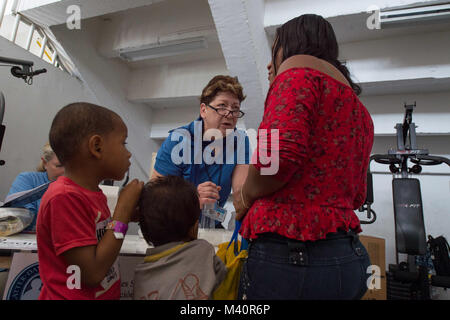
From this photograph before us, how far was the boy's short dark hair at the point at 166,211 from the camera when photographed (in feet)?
2.53

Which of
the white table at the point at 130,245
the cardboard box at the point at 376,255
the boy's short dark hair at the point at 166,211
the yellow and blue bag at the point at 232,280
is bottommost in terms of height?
the cardboard box at the point at 376,255

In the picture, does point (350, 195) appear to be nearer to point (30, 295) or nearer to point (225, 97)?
point (225, 97)

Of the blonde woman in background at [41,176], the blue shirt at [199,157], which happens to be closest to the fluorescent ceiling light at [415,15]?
the blue shirt at [199,157]

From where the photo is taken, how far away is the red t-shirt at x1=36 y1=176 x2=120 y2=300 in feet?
2.06

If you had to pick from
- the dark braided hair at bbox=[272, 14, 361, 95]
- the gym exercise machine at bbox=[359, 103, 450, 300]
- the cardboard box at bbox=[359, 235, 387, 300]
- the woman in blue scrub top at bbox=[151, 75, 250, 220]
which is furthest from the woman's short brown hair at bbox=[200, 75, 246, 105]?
the cardboard box at bbox=[359, 235, 387, 300]

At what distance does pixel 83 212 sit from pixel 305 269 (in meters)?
0.53

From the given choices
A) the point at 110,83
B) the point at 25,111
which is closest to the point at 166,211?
the point at 25,111

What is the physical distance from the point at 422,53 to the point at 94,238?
103 inches

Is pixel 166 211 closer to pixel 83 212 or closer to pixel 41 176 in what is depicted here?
pixel 83 212

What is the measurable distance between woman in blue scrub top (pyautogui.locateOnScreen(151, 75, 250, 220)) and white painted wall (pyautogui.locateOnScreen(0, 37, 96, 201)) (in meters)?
1.80

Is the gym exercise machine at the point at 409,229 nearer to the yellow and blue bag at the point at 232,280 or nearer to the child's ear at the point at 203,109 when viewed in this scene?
the child's ear at the point at 203,109

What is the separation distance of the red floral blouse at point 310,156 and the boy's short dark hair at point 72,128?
18.1 inches

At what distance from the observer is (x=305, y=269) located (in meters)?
0.57

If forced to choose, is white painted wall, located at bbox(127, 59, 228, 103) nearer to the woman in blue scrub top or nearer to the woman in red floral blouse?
the woman in blue scrub top
